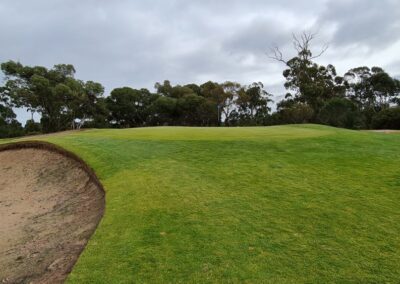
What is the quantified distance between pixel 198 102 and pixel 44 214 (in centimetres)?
4255

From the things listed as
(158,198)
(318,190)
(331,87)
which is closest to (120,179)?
(158,198)

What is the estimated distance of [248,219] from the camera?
613 cm

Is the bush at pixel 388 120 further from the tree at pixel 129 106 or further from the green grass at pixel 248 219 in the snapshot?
the tree at pixel 129 106

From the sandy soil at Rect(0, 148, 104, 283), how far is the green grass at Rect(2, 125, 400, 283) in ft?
1.63

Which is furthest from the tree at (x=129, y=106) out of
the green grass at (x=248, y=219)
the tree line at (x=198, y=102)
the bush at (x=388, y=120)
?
the green grass at (x=248, y=219)

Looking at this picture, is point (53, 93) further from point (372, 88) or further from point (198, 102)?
point (372, 88)

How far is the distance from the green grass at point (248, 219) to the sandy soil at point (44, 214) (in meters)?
0.50

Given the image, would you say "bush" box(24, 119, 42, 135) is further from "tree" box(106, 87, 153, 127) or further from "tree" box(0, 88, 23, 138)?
"tree" box(106, 87, 153, 127)

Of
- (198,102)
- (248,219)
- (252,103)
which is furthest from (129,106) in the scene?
(248,219)

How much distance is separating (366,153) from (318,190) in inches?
182

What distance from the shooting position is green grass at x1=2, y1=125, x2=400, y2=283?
460 cm

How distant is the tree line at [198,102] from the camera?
39938 mm

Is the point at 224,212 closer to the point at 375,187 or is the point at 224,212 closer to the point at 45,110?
the point at 375,187

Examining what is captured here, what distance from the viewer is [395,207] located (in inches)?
259
